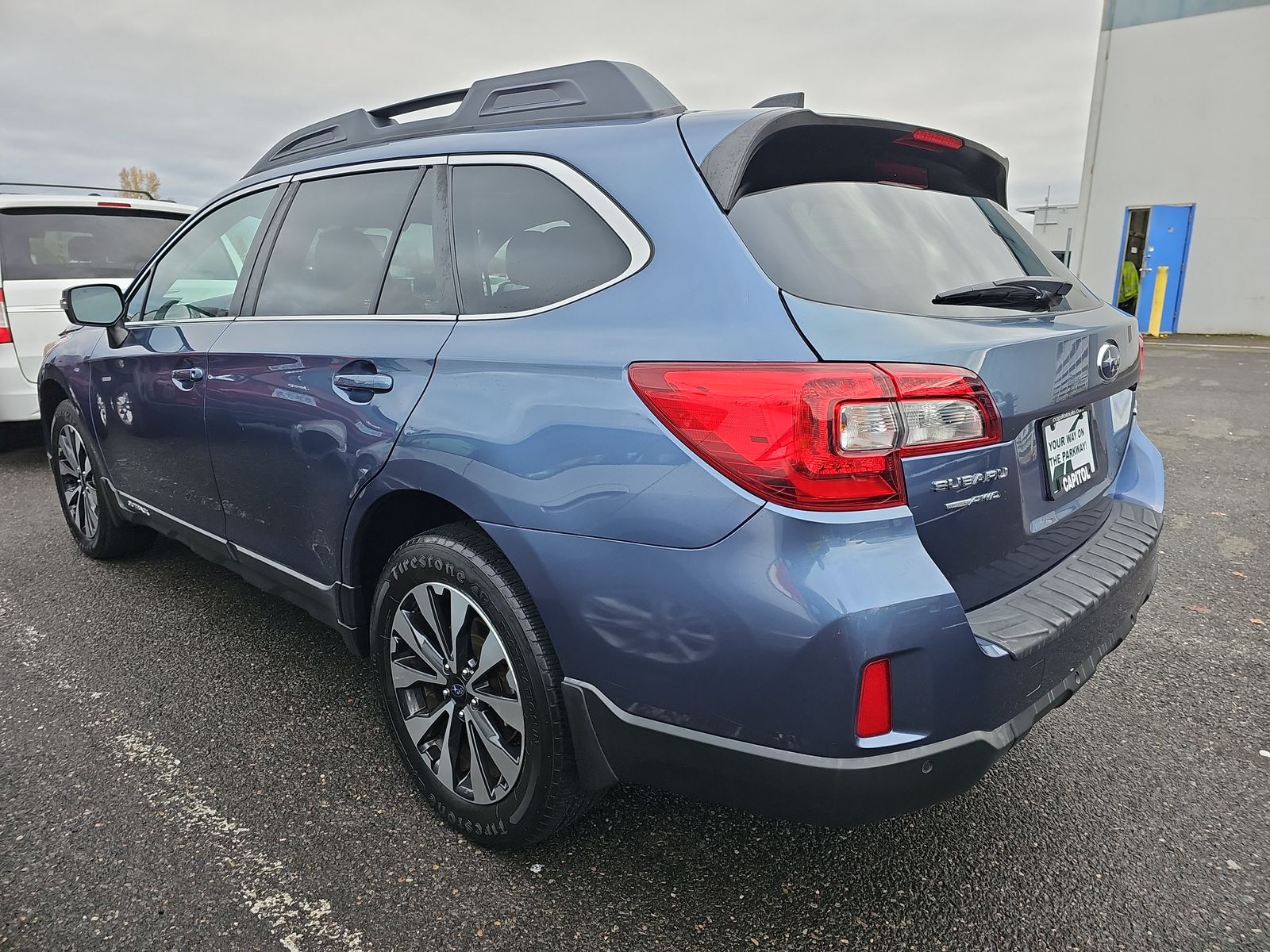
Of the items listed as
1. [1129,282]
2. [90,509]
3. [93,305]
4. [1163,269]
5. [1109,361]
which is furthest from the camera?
[1163,269]

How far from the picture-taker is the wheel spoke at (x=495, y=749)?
1990 millimetres

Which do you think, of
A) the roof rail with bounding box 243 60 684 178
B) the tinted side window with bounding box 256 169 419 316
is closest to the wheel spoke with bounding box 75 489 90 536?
the tinted side window with bounding box 256 169 419 316

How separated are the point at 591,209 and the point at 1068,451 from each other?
1196 millimetres

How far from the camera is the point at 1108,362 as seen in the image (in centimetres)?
204

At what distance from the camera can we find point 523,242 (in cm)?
204

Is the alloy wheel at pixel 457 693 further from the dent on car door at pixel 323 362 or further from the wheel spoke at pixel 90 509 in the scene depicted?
the wheel spoke at pixel 90 509

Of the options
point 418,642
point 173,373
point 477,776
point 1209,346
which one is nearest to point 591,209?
point 418,642

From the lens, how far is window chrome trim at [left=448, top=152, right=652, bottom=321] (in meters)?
1.80

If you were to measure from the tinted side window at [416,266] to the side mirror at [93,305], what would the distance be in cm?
181

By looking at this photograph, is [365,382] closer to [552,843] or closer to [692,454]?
[692,454]

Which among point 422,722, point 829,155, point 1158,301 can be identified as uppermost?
point 829,155

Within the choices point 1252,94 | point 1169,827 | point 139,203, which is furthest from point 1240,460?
point 1252,94

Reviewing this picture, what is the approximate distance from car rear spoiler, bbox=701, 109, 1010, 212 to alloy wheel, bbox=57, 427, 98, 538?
11.4 feet

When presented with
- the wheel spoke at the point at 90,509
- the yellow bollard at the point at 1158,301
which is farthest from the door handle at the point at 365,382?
the yellow bollard at the point at 1158,301
